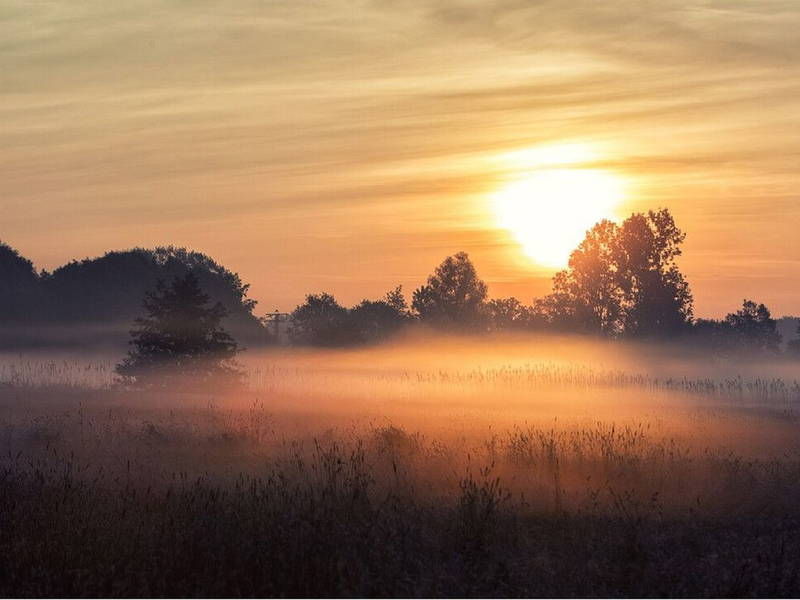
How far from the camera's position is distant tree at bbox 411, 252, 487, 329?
82.6m

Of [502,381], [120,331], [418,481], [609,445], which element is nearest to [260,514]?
[418,481]

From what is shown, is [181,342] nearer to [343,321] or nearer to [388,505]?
[388,505]

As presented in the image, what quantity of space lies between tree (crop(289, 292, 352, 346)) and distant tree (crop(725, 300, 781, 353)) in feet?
117

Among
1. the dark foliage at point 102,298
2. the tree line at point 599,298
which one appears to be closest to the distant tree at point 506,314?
the tree line at point 599,298

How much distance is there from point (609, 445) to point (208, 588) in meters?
9.10

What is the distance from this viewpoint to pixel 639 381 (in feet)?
163

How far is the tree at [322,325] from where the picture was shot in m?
55.8

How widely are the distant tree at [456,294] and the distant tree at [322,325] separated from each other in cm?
791

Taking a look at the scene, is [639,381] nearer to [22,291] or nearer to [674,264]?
[674,264]

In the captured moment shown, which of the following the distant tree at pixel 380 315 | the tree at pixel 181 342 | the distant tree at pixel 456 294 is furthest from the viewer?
the distant tree at pixel 380 315

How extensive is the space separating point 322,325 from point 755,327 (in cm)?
5035

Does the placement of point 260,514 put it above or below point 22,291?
below

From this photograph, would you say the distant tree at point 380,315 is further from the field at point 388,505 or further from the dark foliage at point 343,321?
the field at point 388,505

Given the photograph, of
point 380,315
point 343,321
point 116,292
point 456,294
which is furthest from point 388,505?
point 380,315
